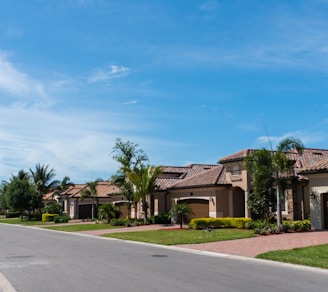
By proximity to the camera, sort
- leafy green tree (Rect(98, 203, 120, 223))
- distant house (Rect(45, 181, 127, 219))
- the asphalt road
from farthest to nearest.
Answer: distant house (Rect(45, 181, 127, 219)), leafy green tree (Rect(98, 203, 120, 223)), the asphalt road

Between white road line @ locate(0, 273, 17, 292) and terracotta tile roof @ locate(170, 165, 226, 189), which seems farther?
terracotta tile roof @ locate(170, 165, 226, 189)

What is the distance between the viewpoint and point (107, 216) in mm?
44656

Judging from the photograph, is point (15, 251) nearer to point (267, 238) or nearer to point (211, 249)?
point (211, 249)

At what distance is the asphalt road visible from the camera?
10.2 meters

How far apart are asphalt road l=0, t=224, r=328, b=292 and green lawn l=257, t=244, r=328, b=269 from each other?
63cm

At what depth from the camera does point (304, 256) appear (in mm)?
15594

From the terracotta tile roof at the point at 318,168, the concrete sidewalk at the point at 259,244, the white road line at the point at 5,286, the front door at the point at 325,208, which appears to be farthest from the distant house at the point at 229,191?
the white road line at the point at 5,286

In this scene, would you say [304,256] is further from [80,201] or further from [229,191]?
[80,201]

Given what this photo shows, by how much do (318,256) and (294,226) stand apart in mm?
10518

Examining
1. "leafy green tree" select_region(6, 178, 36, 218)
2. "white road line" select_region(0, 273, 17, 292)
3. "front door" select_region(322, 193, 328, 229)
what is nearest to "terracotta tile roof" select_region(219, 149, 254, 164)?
"front door" select_region(322, 193, 328, 229)

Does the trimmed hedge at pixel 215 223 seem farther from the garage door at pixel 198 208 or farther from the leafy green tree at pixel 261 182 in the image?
the garage door at pixel 198 208

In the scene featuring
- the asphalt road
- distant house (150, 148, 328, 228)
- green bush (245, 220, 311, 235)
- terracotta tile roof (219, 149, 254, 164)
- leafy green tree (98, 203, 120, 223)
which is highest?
terracotta tile roof (219, 149, 254, 164)

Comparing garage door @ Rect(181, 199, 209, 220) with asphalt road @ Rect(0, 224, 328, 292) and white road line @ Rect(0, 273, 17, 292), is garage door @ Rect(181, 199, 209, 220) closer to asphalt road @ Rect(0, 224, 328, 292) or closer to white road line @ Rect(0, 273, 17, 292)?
asphalt road @ Rect(0, 224, 328, 292)

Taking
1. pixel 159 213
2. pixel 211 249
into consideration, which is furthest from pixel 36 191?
pixel 211 249
